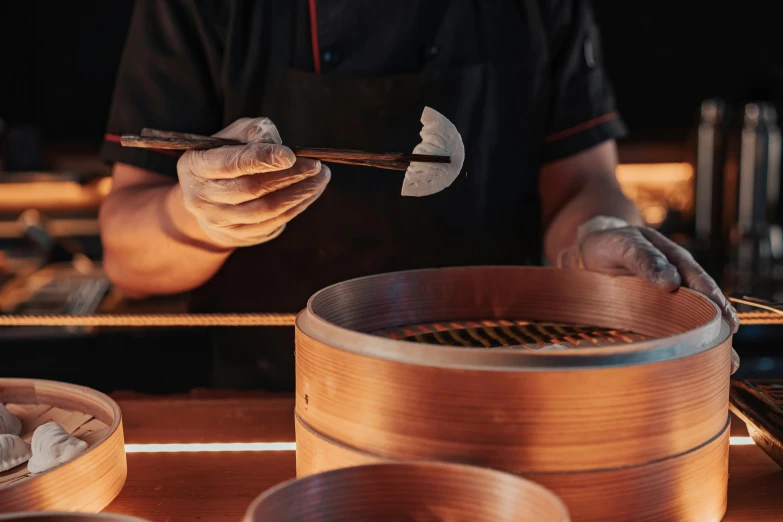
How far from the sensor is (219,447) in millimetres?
1403

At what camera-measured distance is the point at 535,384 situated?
3.16 feet

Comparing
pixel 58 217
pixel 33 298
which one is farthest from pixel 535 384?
pixel 58 217

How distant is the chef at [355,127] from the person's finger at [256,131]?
1.15 ft

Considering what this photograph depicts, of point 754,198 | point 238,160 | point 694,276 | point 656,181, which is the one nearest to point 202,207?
point 238,160

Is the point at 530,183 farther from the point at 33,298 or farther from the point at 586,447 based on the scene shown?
the point at 33,298

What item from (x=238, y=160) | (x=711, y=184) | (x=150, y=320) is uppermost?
(x=238, y=160)

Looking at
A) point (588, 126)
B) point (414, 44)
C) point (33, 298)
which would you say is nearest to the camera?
point (414, 44)

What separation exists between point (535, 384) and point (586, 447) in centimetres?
11

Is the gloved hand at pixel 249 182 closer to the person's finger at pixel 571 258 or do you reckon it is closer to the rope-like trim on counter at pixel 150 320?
the rope-like trim on counter at pixel 150 320

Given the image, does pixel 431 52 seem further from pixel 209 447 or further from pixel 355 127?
pixel 209 447

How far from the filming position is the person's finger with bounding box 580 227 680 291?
1.41 meters

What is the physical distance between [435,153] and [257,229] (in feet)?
1.61

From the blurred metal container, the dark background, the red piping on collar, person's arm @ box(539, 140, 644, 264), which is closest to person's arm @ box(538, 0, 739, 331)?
person's arm @ box(539, 140, 644, 264)

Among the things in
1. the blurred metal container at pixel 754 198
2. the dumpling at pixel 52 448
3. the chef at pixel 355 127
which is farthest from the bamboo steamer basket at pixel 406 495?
the blurred metal container at pixel 754 198
